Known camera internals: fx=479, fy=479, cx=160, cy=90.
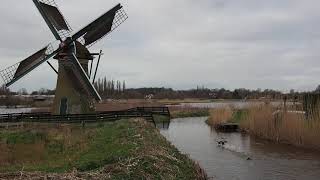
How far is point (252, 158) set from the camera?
21.1 m

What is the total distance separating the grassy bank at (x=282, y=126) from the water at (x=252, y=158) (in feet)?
2.44

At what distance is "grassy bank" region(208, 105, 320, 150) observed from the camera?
23.4 m

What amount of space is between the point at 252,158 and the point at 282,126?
21.5 feet

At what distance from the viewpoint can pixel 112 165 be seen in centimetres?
1028

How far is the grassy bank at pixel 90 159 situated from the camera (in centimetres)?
977

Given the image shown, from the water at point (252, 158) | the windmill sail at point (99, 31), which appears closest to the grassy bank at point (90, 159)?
the water at point (252, 158)

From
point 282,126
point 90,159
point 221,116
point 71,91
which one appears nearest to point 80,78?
point 71,91

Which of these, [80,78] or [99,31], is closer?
[80,78]

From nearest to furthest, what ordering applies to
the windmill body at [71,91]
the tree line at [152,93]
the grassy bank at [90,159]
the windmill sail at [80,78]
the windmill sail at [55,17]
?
the grassy bank at [90,159] < the windmill sail at [80,78] < the windmill body at [71,91] < the windmill sail at [55,17] < the tree line at [152,93]

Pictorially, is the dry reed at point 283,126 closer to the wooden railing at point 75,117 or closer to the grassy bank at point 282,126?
the grassy bank at point 282,126

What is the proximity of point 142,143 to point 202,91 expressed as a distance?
13770 centimetres

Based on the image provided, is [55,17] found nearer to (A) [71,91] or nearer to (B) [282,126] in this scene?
(A) [71,91]

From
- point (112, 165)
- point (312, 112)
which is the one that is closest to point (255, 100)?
point (312, 112)

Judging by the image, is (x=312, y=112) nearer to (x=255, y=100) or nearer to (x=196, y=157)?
(x=196, y=157)
